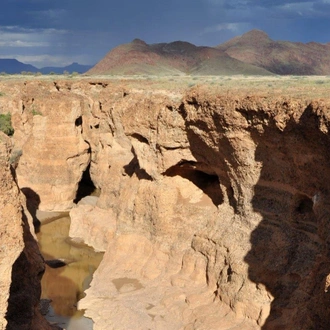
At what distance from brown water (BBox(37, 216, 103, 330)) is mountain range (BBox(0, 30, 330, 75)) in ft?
116

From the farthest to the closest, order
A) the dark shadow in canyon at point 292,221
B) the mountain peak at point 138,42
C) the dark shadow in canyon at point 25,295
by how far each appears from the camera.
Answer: the mountain peak at point 138,42, the dark shadow in canyon at point 292,221, the dark shadow in canyon at point 25,295

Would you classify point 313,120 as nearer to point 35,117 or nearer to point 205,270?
point 205,270

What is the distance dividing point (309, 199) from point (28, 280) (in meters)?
7.28

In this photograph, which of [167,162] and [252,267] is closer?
[252,267]

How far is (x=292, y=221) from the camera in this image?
13.3 metres

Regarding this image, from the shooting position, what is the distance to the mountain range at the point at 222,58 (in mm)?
64250

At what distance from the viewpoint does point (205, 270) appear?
15.7 meters

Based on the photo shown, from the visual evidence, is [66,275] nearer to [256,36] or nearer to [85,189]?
[85,189]

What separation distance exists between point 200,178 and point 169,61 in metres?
57.3

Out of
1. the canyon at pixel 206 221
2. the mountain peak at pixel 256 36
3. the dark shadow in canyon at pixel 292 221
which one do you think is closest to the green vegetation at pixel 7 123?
the canyon at pixel 206 221

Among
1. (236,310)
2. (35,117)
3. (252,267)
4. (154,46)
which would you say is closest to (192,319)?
(236,310)

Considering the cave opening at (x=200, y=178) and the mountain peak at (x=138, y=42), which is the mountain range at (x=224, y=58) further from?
the cave opening at (x=200, y=178)

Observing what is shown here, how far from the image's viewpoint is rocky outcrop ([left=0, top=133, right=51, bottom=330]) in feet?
27.1

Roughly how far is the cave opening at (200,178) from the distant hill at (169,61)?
40055 mm
